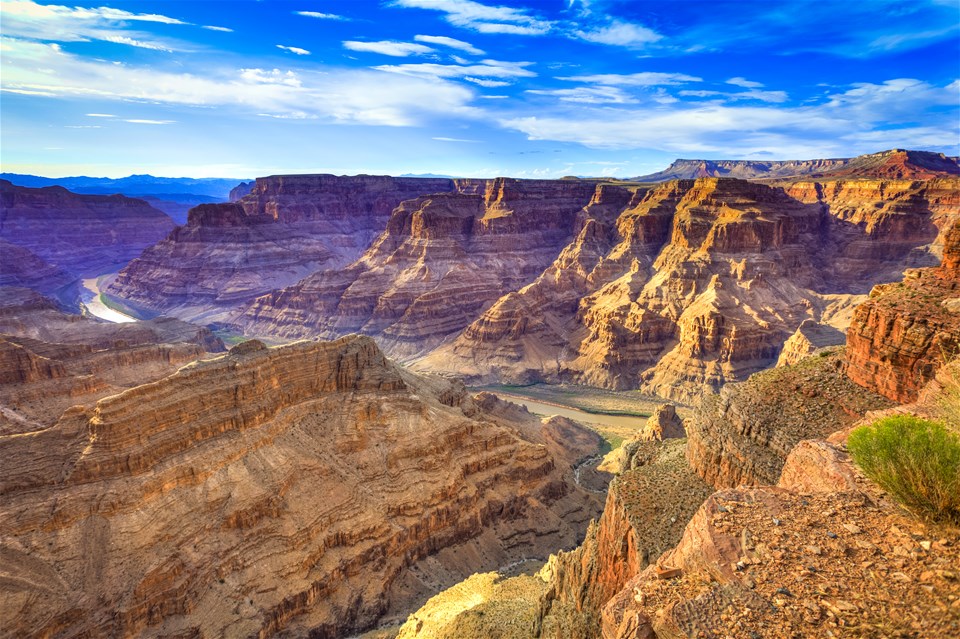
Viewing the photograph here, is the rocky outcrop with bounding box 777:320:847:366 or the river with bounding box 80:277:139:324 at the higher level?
the rocky outcrop with bounding box 777:320:847:366

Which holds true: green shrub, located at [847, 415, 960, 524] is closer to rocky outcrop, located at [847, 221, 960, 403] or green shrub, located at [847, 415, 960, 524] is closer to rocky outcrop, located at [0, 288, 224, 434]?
rocky outcrop, located at [847, 221, 960, 403]

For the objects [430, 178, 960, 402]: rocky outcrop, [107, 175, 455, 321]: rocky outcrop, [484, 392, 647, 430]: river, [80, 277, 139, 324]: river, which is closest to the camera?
[484, 392, 647, 430]: river

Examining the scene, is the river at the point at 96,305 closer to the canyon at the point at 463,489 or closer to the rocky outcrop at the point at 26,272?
the rocky outcrop at the point at 26,272

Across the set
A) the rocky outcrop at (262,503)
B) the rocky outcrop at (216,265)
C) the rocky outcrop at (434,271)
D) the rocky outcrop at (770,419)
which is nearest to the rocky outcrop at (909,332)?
the rocky outcrop at (770,419)

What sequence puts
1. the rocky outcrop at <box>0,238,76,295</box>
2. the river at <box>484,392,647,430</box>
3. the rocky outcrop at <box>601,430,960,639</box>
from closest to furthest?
the rocky outcrop at <box>601,430,960,639</box> → the river at <box>484,392,647,430</box> → the rocky outcrop at <box>0,238,76,295</box>

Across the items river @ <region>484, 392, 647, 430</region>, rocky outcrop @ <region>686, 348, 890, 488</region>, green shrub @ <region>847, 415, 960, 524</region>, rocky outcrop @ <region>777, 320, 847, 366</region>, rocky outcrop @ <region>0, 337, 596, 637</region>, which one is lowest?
river @ <region>484, 392, 647, 430</region>

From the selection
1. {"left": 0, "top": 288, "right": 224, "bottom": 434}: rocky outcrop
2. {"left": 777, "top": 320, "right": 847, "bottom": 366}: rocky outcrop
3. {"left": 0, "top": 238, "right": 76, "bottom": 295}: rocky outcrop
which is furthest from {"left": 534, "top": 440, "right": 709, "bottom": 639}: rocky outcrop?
{"left": 0, "top": 238, "right": 76, "bottom": 295}: rocky outcrop

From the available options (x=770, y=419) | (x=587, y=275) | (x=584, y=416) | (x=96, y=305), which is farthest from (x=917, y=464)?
(x=96, y=305)
